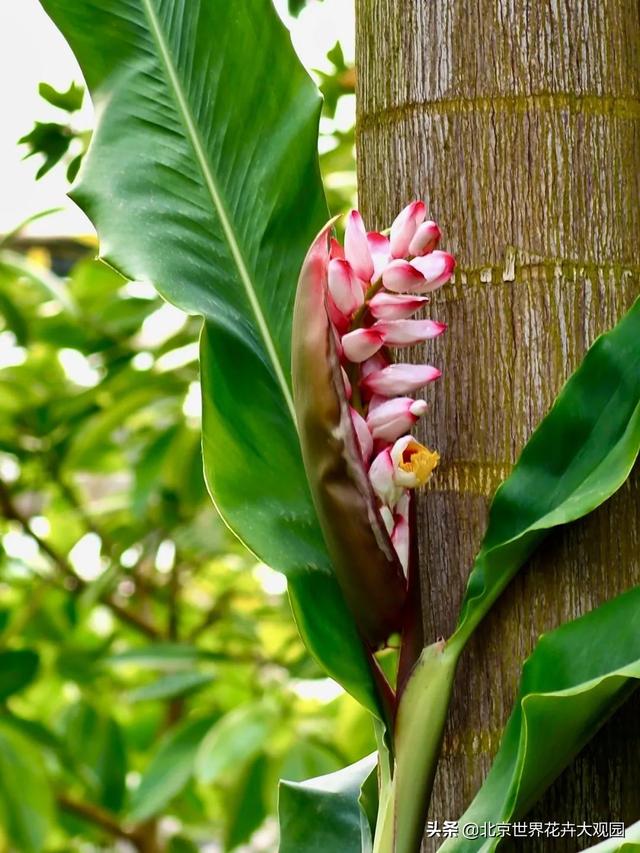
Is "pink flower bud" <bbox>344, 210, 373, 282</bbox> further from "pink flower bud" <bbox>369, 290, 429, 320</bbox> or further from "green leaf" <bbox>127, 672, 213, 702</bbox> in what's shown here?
"green leaf" <bbox>127, 672, 213, 702</bbox>

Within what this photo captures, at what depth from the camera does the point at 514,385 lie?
60 cm

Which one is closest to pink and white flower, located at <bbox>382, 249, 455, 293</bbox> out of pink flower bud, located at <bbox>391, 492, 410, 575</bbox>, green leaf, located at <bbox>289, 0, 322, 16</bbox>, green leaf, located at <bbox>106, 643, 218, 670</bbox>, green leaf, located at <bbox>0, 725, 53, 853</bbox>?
pink flower bud, located at <bbox>391, 492, 410, 575</bbox>

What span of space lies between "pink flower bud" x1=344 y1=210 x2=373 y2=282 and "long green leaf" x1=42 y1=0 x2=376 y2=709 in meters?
0.08

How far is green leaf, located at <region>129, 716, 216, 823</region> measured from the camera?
147cm

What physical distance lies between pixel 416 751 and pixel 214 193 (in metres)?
0.33

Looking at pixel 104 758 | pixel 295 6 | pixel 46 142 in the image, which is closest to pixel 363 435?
pixel 46 142

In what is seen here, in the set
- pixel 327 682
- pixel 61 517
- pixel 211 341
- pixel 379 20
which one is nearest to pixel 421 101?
pixel 379 20

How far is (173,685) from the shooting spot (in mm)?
1527

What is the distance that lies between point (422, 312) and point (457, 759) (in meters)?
0.24

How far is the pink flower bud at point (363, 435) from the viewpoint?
563 mm

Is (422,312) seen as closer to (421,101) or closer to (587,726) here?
(421,101)

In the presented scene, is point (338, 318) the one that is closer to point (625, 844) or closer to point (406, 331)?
point (406, 331)

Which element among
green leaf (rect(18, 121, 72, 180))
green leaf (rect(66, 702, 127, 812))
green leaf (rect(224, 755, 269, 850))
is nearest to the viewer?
green leaf (rect(18, 121, 72, 180))

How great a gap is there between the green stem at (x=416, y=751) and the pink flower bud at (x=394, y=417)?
0.11 meters
